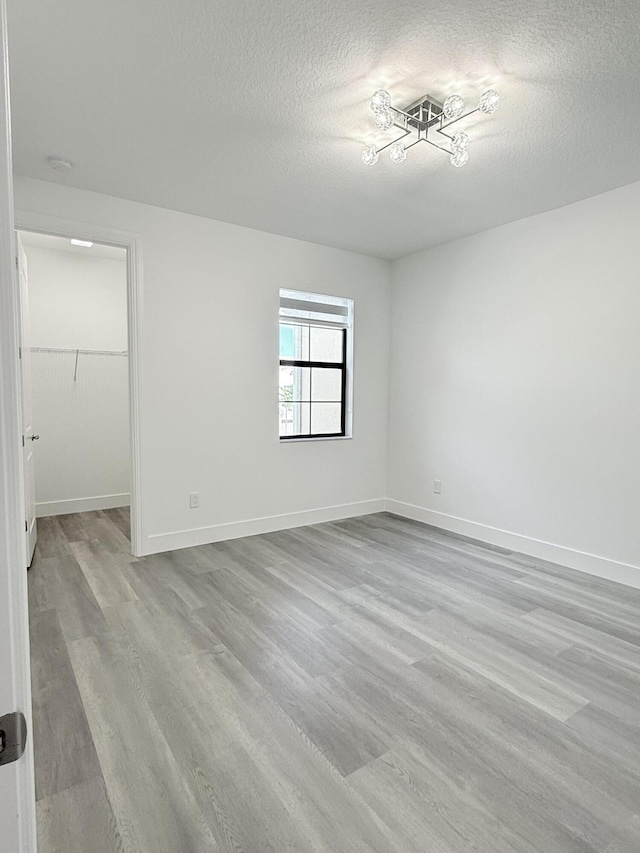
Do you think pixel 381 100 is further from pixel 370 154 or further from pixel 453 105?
pixel 370 154

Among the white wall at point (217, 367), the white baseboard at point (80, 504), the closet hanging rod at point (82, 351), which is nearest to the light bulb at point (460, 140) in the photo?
the white wall at point (217, 367)

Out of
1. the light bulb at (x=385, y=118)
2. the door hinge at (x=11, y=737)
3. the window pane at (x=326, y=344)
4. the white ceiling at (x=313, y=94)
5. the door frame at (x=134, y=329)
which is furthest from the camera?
the window pane at (x=326, y=344)

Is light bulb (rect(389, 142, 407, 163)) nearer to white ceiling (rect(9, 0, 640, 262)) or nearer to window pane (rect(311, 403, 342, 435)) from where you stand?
white ceiling (rect(9, 0, 640, 262))

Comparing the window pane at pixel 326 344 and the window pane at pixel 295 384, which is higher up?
the window pane at pixel 326 344

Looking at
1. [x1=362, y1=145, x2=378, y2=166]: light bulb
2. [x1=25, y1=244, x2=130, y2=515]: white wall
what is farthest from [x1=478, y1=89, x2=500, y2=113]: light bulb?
[x1=25, y1=244, x2=130, y2=515]: white wall

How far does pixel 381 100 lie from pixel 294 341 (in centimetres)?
254

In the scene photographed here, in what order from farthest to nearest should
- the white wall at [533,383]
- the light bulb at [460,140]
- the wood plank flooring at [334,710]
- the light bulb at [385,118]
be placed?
the white wall at [533,383]
the light bulb at [460,140]
the light bulb at [385,118]
the wood plank flooring at [334,710]

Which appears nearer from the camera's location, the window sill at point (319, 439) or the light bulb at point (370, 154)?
the light bulb at point (370, 154)

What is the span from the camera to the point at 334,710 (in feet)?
5.98

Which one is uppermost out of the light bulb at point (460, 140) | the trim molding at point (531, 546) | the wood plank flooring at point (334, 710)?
the light bulb at point (460, 140)

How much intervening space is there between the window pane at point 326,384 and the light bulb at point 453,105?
2.73 metres

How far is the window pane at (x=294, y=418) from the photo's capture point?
4.42 m

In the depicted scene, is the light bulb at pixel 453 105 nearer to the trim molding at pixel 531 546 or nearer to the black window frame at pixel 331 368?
the black window frame at pixel 331 368

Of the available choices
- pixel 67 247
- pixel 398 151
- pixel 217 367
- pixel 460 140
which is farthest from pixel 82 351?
pixel 460 140
